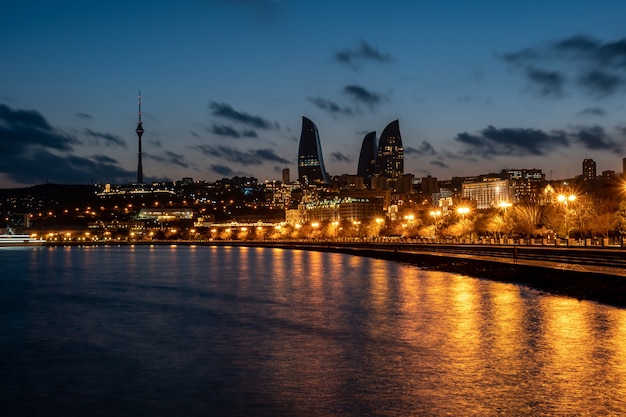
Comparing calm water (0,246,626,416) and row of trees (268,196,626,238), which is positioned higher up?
row of trees (268,196,626,238)

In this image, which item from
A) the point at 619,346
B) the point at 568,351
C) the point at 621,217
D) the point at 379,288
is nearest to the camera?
the point at 568,351

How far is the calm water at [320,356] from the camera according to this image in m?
14.5

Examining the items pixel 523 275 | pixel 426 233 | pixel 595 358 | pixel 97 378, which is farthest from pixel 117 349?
pixel 426 233

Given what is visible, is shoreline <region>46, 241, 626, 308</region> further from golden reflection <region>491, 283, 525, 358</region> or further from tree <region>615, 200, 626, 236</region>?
tree <region>615, 200, 626, 236</region>

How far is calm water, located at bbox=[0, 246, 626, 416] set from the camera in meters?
14.5

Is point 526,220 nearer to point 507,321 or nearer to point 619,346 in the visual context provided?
point 507,321

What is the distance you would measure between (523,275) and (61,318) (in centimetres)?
2816

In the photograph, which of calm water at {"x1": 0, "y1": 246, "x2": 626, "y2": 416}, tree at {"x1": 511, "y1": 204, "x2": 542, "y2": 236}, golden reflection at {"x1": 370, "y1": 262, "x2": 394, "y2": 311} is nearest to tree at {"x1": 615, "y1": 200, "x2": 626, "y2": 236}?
tree at {"x1": 511, "y1": 204, "x2": 542, "y2": 236}

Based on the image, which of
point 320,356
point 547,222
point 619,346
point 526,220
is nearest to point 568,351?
point 619,346

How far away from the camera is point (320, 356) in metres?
20.3

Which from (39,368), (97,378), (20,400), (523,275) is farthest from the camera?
(523,275)

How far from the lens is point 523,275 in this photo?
45.7 metres

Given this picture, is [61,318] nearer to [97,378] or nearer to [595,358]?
[97,378]

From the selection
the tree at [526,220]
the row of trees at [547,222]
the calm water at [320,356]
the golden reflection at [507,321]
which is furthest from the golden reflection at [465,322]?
the tree at [526,220]
